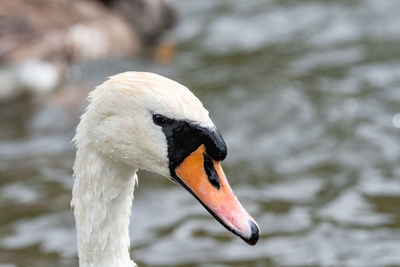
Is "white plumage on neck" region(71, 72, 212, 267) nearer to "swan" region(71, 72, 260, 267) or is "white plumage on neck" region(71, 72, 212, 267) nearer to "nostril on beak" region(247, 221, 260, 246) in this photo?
"swan" region(71, 72, 260, 267)

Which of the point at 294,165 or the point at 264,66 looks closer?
the point at 294,165

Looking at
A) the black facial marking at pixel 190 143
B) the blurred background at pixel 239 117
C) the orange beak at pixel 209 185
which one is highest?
the blurred background at pixel 239 117

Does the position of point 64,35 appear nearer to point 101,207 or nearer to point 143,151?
point 101,207

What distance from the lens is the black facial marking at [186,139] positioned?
3.83 metres

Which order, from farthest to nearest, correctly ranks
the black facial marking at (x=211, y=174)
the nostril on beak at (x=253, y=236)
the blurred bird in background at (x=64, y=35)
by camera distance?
the blurred bird in background at (x=64, y=35), the black facial marking at (x=211, y=174), the nostril on beak at (x=253, y=236)

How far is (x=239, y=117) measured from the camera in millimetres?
8852

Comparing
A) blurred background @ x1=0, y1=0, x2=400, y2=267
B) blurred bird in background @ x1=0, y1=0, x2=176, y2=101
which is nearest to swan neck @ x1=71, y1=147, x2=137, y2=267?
blurred background @ x1=0, y1=0, x2=400, y2=267

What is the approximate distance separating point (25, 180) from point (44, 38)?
2614mm

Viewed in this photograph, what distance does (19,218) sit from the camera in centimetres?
696

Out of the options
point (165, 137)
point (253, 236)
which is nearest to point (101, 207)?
point (165, 137)

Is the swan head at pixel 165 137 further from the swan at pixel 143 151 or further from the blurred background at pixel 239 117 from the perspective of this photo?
the blurred background at pixel 239 117

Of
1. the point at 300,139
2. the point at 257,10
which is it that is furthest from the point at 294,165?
the point at 257,10

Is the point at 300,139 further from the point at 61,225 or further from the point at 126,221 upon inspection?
the point at 126,221

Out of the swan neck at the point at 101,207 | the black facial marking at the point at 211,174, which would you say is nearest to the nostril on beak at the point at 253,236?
the black facial marking at the point at 211,174
